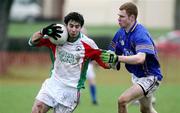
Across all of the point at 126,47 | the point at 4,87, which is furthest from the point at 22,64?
the point at 126,47

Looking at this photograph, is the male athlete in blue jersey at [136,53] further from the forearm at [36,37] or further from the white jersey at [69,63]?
the forearm at [36,37]

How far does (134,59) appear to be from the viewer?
35.8ft

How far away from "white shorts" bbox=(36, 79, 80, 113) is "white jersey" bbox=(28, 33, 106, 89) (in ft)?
0.27

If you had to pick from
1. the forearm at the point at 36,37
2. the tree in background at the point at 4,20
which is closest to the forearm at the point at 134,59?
the forearm at the point at 36,37

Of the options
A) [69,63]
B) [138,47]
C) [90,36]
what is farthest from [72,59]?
[90,36]

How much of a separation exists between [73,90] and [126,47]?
4.14 ft

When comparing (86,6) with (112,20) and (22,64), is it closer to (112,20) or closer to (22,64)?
(112,20)

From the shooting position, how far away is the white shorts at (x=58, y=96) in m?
10.7

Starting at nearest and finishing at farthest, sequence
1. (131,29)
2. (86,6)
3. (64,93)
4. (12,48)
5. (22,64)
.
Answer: (64,93)
(131,29)
(22,64)
(12,48)
(86,6)

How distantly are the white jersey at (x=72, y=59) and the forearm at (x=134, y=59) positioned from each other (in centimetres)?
36

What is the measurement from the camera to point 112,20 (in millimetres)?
51875

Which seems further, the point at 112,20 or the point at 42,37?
the point at 112,20

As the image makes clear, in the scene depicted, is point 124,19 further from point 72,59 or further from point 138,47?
point 72,59

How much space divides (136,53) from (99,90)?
35.7 ft
